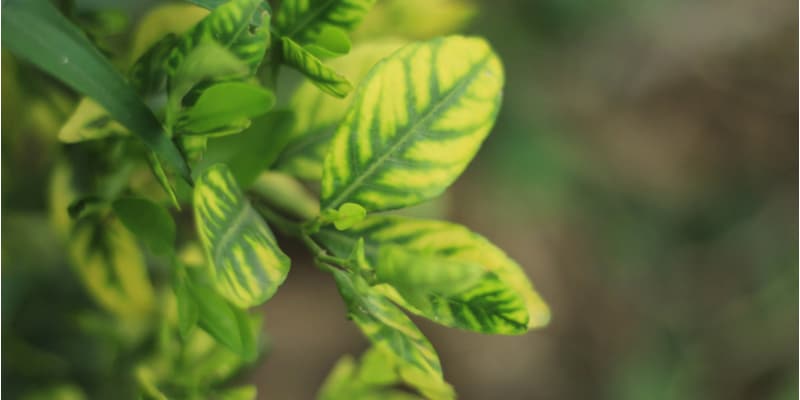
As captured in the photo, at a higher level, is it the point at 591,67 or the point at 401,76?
the point at 591,67

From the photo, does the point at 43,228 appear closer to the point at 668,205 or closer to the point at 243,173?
the point at 243,173

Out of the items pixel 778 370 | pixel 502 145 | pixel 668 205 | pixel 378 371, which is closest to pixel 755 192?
pixel 668 205

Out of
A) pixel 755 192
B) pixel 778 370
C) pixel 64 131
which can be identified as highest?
pixel 755 192

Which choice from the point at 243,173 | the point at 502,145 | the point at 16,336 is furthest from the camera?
the point at 502,145

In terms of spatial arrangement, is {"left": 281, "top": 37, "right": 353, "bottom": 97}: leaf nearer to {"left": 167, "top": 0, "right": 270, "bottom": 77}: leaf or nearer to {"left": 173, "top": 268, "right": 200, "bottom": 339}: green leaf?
{"left": 167, "top": 0, "right": 270, "bottom": 77}: leaf

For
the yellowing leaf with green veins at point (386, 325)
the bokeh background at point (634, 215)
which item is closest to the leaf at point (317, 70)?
the yellowing leaf with green veins at point (386, 325)

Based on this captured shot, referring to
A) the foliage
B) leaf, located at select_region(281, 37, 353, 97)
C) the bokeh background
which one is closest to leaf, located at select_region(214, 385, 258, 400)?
the foliage

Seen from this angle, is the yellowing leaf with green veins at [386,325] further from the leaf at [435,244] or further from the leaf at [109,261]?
the leaf at [109,261]

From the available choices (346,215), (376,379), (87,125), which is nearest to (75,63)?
(87,125)
